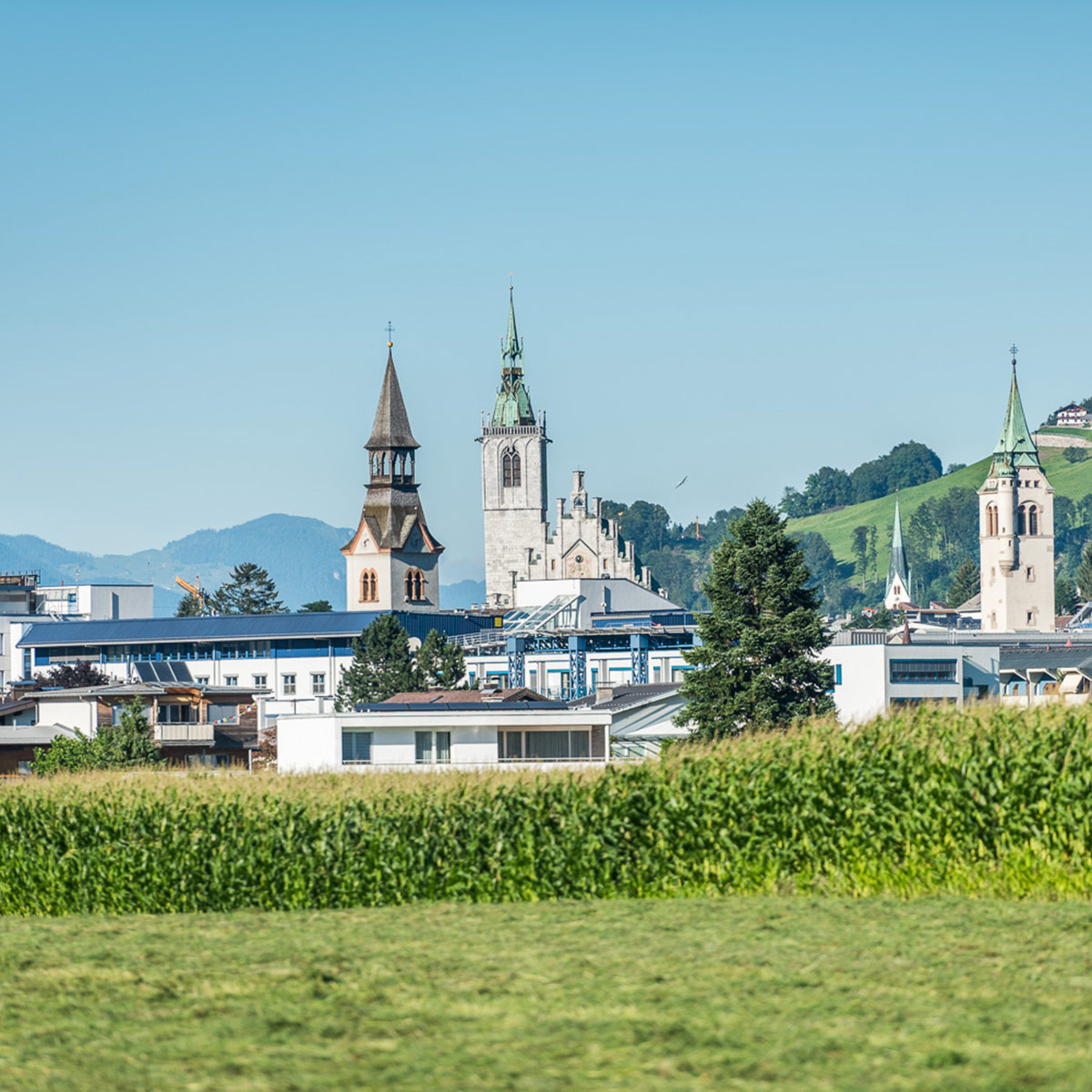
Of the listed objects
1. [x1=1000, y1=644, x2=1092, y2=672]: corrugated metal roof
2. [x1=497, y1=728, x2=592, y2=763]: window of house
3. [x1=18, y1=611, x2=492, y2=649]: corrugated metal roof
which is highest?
[x1=18, y1=611, x2=492, y2=649]: corrugated metal roof

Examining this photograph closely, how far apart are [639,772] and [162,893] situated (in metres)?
6.79

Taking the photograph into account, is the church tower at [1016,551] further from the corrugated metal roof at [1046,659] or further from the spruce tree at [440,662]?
the spruce tree at [440,662]

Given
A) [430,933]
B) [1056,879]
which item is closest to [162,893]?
[430,933]

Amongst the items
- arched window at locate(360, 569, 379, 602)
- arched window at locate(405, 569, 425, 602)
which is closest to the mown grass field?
arched window at locate(360, 569, 379, 602)

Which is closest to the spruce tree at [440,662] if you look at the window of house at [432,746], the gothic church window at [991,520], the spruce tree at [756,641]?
the spruce tree at [756,641]

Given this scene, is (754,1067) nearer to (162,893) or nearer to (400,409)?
(162,893)

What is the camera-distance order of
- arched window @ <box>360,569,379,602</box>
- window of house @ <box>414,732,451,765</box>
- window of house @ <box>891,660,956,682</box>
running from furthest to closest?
1. arched window @ <box>360,569,379,602</box>
2. window of house @ <box>891,660,956,682</box>
3. window of house @ <box>414,732,451,765</box>

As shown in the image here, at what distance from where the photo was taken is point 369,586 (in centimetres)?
14962

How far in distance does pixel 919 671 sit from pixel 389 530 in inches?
2752

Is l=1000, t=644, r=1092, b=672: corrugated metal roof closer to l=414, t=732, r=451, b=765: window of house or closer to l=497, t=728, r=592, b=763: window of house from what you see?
l=497, t=728, r=592, b=763: window of house

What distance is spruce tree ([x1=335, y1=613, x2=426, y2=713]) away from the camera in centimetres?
10806

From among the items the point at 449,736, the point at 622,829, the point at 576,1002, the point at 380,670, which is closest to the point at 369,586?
the point at 380,670

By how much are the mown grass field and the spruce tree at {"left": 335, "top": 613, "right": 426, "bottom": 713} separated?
84975 millimetres

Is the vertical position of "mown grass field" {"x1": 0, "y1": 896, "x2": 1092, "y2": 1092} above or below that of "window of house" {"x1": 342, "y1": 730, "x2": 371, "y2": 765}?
above
